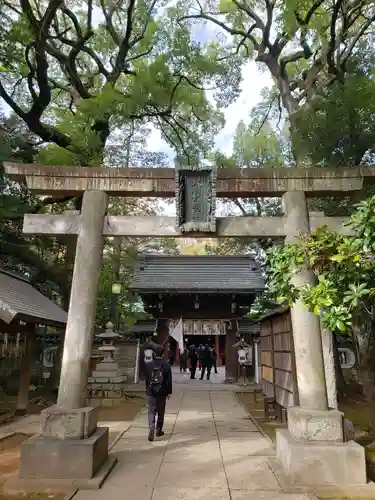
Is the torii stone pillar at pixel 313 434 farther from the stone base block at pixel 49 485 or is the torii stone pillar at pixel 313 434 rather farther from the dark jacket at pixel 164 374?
the stone base block at pixel 49 485

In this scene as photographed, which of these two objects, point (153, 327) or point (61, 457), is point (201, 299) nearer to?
point (153, 327)

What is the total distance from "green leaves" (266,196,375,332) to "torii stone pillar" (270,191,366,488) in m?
0.48

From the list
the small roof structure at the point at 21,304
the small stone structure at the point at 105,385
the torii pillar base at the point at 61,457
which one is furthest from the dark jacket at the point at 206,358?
the torii pillar base at the point at 61,457

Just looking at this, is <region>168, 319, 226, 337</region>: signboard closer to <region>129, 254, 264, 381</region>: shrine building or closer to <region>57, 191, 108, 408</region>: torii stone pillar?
<region>129, 254, 264, 381</region>: shrine building

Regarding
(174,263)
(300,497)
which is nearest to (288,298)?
(300,497)

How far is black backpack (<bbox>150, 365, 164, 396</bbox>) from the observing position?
743 centimetres

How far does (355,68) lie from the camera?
12.3 metres

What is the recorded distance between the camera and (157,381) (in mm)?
7445

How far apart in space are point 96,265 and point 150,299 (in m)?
12.5

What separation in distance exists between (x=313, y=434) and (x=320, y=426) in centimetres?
15

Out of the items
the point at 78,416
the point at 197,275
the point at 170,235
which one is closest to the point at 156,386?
the point at 78,416

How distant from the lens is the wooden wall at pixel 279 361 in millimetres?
8523

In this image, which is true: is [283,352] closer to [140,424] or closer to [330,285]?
[140,424]

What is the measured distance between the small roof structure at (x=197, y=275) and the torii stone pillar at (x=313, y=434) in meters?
11.8
